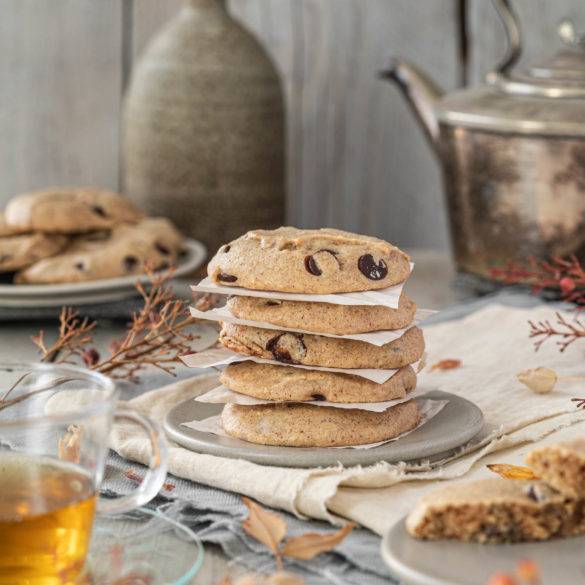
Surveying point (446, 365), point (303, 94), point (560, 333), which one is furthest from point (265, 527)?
point (303, 94)

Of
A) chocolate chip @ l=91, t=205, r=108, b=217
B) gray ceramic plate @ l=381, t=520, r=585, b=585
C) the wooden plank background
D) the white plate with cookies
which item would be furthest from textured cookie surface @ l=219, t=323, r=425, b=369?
the wooden plank background

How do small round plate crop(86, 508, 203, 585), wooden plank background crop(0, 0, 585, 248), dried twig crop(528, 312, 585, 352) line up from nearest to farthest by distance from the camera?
small round plate crop(86, 508, 203, 585) < dried twig crop(528, 312, 585, 352) < wooden plank background crop(0, 0, 585, 248)

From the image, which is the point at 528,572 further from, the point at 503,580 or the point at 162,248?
the point at 162,248

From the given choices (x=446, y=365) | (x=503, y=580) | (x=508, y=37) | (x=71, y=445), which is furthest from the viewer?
(x=508, y=37)

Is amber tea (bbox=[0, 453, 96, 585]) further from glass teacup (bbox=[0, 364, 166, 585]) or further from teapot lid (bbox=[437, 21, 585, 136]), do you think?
teapot lid (bbox=[437, 21, 585, 136])

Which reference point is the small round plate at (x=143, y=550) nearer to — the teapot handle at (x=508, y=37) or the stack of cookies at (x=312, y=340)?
the stack of cookies at (x=312, y=340)

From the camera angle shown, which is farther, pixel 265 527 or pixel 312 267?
pixel 312 267

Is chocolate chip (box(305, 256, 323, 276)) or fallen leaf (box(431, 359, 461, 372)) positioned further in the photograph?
fallen leaf (box(431, 359, 461, 372))
